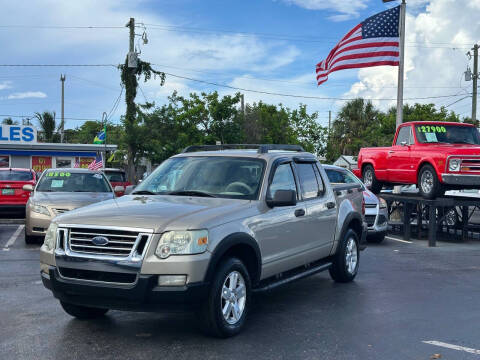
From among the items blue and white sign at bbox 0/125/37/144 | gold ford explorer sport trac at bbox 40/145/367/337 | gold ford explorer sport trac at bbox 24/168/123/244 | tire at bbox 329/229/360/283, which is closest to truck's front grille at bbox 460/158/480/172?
tire at bbox 329/229/360/283

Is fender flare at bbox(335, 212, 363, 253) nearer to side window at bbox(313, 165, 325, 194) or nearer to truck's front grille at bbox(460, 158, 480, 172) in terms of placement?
side window at bbox(313, 165, 325, 194)

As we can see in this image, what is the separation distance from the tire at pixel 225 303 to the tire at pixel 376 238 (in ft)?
26.1

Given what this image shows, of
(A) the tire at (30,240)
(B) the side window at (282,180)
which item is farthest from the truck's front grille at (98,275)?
(A) the tire at (30,240)

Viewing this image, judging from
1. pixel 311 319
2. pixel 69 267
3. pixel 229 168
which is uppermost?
pixel 229 168

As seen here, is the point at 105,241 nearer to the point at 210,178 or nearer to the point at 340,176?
the point at 210,178

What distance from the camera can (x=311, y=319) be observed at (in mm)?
6113

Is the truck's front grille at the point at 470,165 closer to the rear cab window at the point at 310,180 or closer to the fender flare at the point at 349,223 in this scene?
the fender flare at the point at 349,223

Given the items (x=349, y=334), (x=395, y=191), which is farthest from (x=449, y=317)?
(x=395, y=191)

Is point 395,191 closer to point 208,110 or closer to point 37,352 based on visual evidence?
point 37,352

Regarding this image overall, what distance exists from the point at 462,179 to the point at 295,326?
728 cm

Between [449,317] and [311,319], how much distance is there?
1.55 meters

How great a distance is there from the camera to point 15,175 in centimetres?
1673

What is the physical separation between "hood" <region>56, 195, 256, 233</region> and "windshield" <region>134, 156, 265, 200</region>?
25 centimetres

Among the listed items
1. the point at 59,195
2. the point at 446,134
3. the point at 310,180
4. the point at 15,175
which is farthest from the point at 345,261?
the point at 15,175
